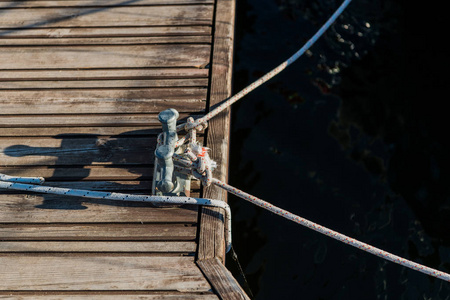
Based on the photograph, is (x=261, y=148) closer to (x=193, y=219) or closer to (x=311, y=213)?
(x=311, y=213)

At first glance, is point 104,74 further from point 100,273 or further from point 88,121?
point 100,273

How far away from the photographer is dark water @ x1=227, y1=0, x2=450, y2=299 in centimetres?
404

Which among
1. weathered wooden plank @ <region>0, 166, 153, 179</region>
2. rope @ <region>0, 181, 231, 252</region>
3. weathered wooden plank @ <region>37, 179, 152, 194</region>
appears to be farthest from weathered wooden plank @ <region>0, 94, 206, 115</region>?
rope @ <region>0, 181, 231, 252</region>

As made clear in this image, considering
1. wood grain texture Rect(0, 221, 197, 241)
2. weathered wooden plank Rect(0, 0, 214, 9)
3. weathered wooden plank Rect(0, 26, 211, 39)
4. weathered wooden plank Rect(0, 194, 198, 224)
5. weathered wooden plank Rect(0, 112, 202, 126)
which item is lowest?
wood grain texture Rect(0, 221, 197, 241)

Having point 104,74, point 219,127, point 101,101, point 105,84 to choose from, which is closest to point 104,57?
point 104,74

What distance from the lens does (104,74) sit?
3.89 meters

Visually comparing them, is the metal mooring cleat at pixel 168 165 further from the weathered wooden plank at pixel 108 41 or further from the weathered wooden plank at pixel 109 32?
the weathered wooden plank at pixel 109 32

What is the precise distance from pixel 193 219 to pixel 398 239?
2256mm

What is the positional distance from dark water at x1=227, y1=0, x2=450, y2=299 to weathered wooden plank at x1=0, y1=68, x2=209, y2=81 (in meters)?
1.29

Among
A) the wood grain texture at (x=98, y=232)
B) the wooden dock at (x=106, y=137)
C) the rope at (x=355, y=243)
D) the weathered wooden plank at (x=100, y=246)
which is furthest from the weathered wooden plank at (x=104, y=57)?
the weathered wooden plank at (x=100, y=246)

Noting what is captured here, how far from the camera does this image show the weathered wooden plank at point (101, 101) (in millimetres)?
3658

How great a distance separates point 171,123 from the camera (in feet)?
9.68

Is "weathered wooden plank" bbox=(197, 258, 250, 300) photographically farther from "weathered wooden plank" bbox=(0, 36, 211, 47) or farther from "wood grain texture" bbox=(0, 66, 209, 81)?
"weathered wooden plank" bbox=(0, 36, 211, 47)

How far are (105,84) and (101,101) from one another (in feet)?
0.67
